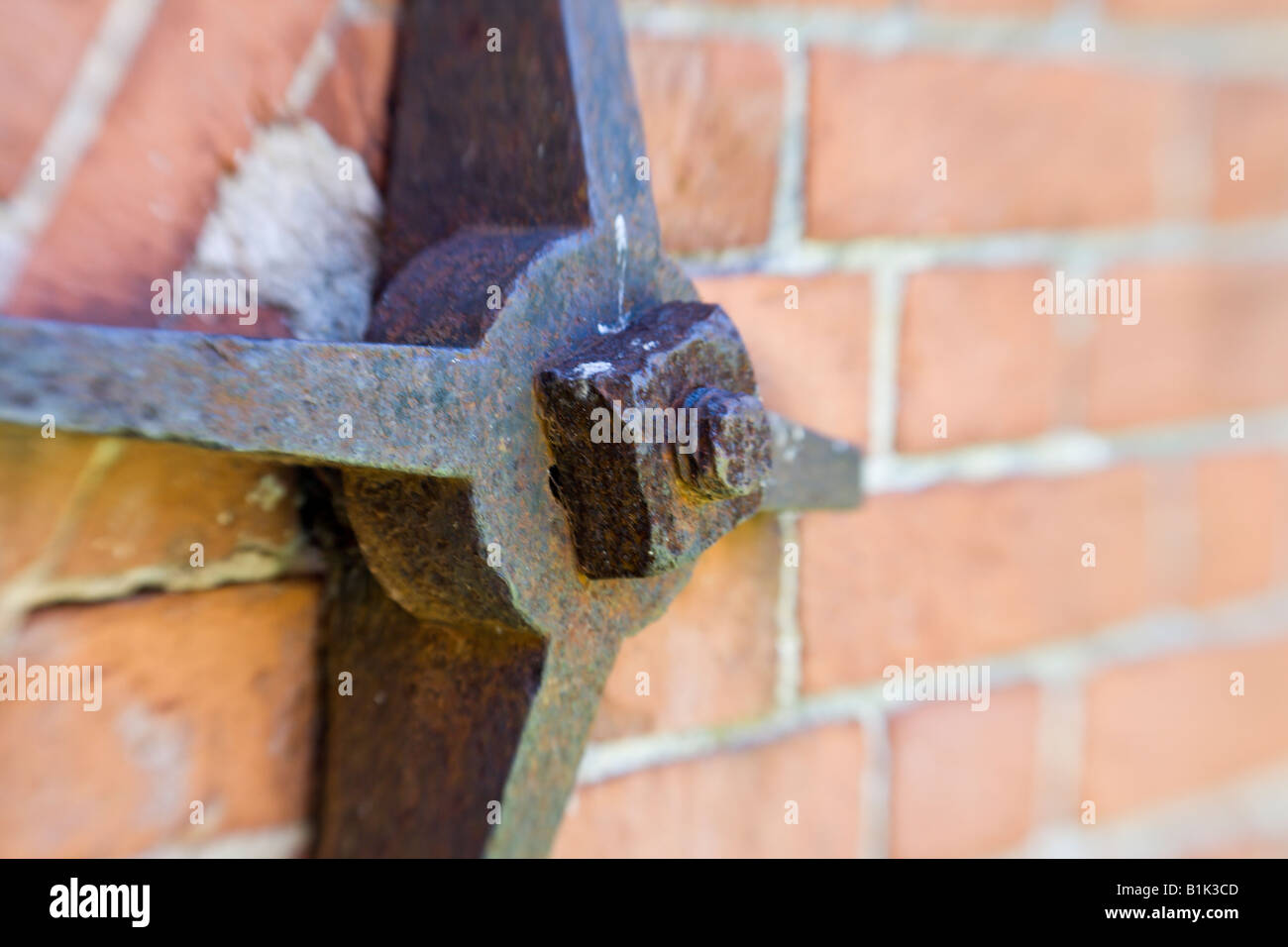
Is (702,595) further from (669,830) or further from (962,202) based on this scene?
(962,202)

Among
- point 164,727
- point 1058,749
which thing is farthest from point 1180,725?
point 164,727

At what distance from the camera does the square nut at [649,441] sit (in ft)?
1.13

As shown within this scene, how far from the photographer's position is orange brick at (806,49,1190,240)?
555mm

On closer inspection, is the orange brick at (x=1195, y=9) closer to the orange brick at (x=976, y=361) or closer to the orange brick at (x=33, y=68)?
the orange brick at (x=976, y=361)

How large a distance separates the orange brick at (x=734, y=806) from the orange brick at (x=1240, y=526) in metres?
0.35

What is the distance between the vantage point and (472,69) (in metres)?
0.40

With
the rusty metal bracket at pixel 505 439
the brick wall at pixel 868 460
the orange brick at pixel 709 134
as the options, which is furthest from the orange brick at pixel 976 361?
the rusty metal bracket at pixel 505 439

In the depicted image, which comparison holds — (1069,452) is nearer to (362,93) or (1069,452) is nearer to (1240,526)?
(1240,526)

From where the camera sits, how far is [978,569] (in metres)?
0.65

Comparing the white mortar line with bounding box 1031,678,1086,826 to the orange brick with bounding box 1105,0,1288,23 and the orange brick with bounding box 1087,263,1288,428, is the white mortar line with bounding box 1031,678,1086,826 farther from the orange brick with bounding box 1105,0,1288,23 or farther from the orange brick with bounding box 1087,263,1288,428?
the orange brick with bounding box 1105,0,1288,23

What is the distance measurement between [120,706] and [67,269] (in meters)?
0.15

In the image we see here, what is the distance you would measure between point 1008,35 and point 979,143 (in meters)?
0.07

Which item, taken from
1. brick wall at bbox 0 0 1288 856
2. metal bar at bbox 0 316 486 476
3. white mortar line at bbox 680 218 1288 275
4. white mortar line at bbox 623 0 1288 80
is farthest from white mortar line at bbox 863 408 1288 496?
metal bar at bbox 0 316 486 476

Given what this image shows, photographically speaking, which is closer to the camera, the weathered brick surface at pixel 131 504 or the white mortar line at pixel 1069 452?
the weathered brick surface at pixel 131 504
